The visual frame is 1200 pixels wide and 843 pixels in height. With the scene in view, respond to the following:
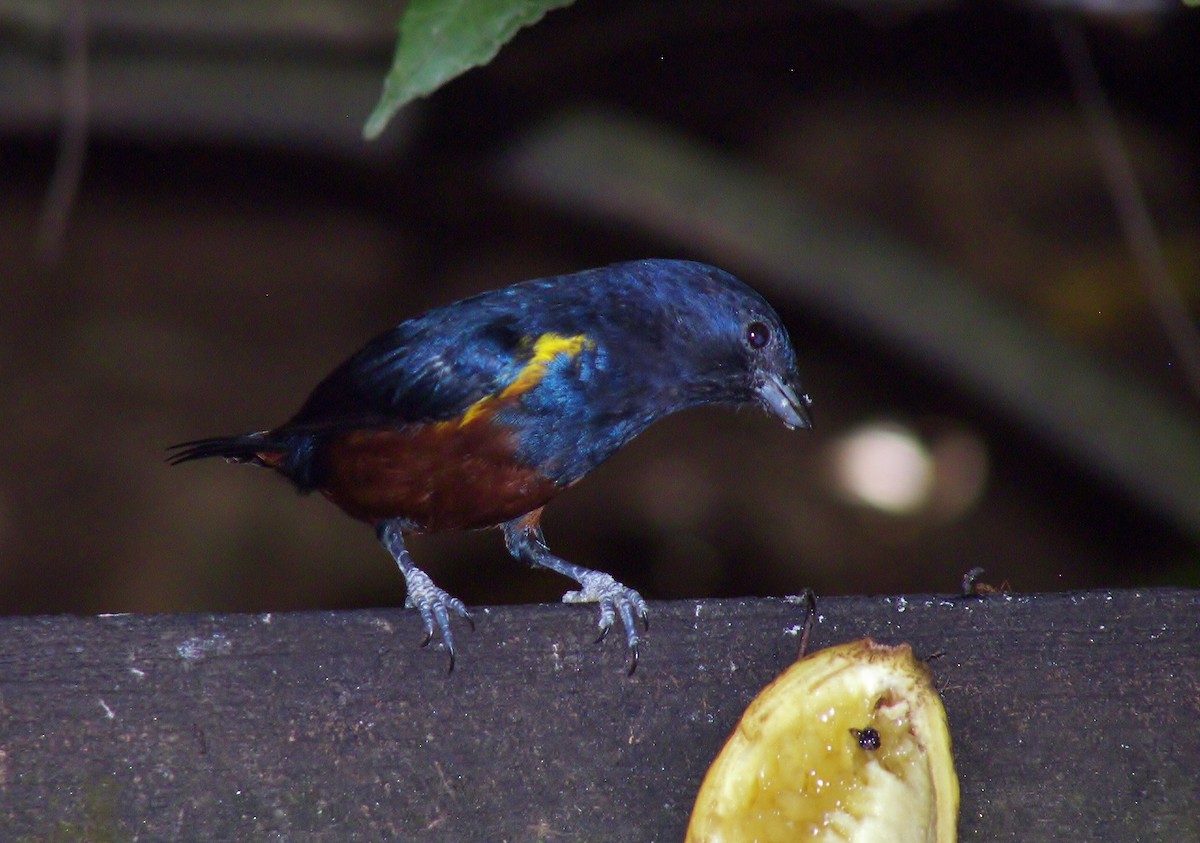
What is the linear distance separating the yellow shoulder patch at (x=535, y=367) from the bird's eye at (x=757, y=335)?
31 cm

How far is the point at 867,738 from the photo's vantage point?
187 cm

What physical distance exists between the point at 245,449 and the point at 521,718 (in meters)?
1.55

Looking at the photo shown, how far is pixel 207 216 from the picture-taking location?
6535 millimetres

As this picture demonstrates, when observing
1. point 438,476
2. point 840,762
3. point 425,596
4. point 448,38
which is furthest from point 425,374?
point 448,38

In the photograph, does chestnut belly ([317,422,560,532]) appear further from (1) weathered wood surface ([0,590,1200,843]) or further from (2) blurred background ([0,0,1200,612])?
(2) blurred background ([0,0,1200,612])

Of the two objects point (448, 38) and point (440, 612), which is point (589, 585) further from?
point (448, 38)

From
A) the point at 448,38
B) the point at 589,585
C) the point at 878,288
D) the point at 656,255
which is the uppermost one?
the point at 448,38

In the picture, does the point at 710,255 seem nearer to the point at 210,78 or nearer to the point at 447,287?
the point at 210,78

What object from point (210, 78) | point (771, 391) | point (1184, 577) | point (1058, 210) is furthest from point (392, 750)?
point (1058, 210)

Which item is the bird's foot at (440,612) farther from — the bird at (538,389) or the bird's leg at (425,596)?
the bird at (538,389)

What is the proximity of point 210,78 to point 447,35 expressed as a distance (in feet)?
8.48

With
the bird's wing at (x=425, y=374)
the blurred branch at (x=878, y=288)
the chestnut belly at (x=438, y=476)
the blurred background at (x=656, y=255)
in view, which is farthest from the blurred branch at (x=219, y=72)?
the blurred background at (x=656, y=255)

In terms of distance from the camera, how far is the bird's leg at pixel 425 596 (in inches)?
79.7

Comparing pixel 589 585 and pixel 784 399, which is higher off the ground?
pixel 784 399
